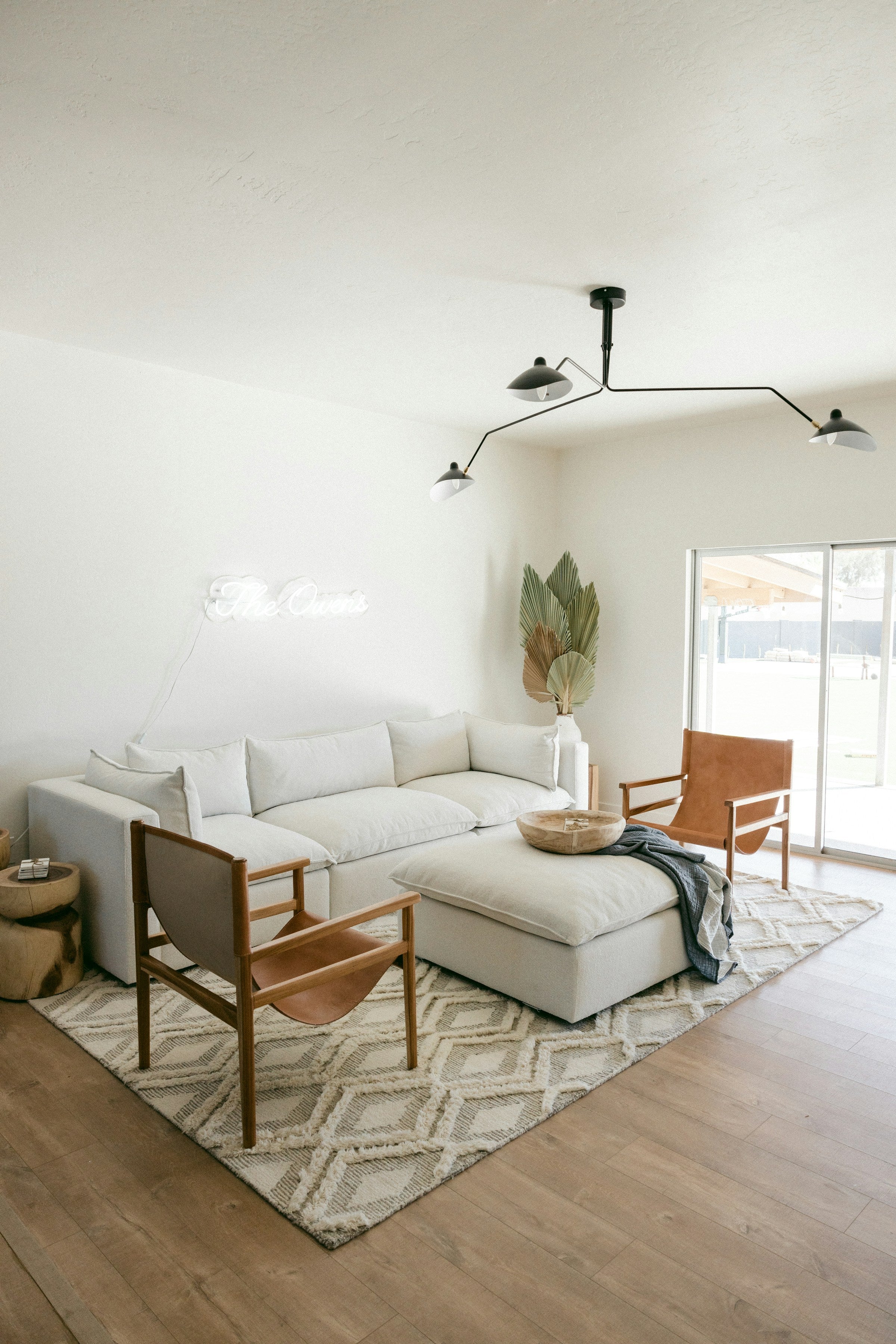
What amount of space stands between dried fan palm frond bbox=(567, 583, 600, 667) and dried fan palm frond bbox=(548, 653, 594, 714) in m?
0.07

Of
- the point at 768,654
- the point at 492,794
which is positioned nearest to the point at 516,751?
the point at 492,794

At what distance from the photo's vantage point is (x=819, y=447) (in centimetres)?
515

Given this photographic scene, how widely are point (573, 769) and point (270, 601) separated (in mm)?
2130

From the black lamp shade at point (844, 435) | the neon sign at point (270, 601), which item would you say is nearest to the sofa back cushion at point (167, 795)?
the neon sign at point (270, 601)

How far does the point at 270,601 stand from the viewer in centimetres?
489

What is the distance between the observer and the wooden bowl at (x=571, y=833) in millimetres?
3463

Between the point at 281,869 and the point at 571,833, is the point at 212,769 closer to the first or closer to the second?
the point at 281,869

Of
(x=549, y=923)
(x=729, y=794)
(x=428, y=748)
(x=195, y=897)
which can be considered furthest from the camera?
(x=428, y=748)

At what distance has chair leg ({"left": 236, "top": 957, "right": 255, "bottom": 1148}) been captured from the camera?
2.29 meters

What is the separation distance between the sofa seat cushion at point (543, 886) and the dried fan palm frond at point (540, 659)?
8.25ft

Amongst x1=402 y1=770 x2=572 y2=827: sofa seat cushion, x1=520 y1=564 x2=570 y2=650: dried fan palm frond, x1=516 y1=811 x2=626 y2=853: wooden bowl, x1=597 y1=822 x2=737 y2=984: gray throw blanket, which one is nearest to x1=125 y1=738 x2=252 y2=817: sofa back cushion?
x1=402 y1=770 x2=572 y2=827: sofa seat cushion

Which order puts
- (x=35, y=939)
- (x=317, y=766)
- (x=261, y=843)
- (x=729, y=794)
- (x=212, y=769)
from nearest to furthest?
(x=35, y=939)
(x=261, y=843)
(x=212, y=769)
(x=317, y=766)
(x=729, y=794)

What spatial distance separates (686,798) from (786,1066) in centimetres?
225

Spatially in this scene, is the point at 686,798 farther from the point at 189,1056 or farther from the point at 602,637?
the point at 189,1056
